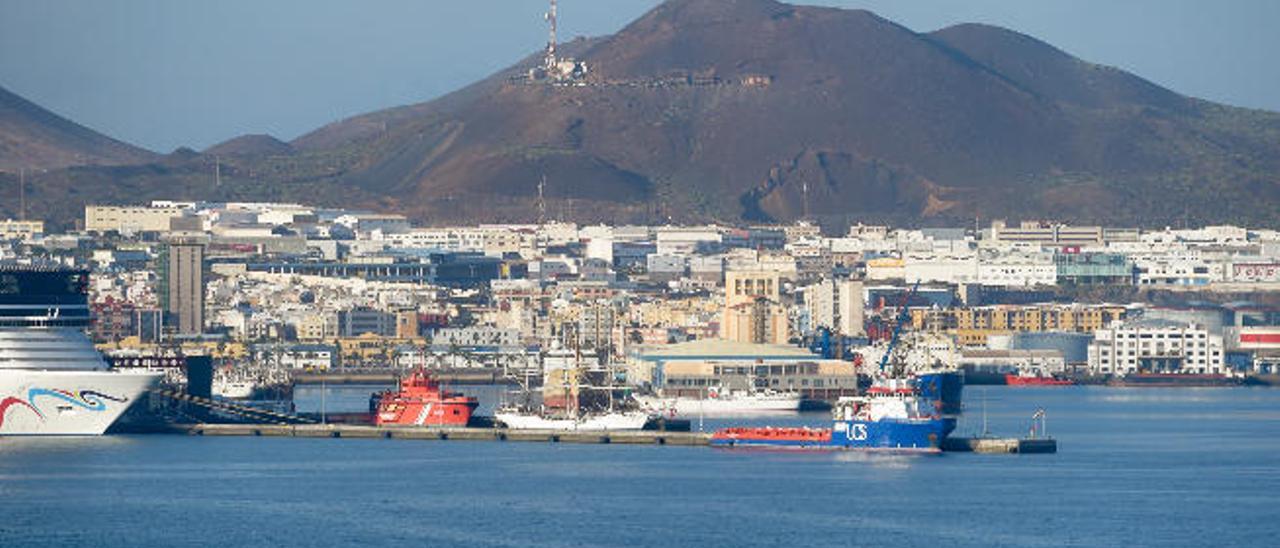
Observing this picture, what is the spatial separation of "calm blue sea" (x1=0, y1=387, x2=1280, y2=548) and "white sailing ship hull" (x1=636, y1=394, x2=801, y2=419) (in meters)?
16.7

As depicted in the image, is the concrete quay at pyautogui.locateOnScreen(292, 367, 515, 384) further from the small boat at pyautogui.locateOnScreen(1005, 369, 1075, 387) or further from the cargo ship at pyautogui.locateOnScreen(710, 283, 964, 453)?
the cargo ship at pyautogui.locateOnScreen(710, 283, 964, 453)

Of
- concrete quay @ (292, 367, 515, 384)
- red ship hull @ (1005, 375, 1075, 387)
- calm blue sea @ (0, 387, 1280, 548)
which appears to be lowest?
calm blue sea @ (0, 387, 1280, 548)

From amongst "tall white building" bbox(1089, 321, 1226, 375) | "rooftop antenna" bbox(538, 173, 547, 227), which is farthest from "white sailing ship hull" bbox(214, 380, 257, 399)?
"rooftop antenna" bbox(538, 173, 547, 227)

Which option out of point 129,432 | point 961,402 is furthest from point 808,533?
point 961,402

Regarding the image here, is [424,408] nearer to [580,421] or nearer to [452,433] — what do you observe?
[452,433]

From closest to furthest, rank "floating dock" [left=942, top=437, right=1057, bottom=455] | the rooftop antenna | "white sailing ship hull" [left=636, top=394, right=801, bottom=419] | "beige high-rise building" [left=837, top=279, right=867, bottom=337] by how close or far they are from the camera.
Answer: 1. "floating dock" [left=942, top=437, right=1057, bottom=455]
2. "white sailing ship hull" [left=636, top=394, right=801, bottom=419]
3. "beige high-rise building" [left=837, top=279, right=867, bottom=337]
4. the rooftop antenna

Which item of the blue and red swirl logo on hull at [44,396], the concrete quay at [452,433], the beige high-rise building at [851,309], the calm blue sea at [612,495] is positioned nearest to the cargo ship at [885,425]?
the calm blue sea at [612,495]

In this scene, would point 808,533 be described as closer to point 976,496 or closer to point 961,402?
point 976,496

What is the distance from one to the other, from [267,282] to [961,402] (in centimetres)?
6615

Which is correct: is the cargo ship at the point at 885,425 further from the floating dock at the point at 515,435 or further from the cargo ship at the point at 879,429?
the floating dock at the point at 515,435

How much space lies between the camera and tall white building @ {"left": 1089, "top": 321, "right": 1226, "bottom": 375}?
398 feet

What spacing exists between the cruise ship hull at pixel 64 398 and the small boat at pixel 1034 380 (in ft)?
175

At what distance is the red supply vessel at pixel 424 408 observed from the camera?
75.8 metres

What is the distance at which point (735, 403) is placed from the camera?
9150 cm
